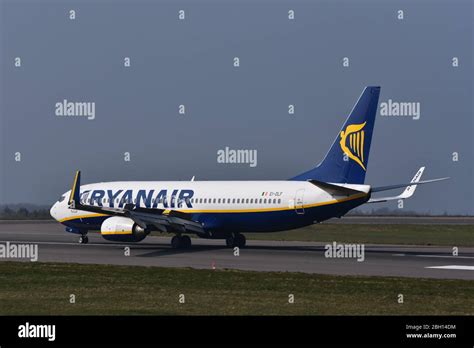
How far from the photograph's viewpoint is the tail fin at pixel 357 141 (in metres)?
43.2

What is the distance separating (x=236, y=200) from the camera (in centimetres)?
4747

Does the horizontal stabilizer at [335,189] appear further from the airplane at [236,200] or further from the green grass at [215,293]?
the green grass at [215,293]

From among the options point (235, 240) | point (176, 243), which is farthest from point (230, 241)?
point (176, 243)

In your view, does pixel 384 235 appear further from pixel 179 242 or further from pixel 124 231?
pixel 124 231

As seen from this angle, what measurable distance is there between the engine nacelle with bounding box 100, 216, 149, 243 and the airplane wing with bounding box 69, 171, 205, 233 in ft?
0.93

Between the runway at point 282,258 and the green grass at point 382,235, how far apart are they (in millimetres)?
6365

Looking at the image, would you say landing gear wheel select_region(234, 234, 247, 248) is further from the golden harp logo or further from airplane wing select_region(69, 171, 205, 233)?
A: the golden harp logo

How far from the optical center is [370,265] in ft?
120

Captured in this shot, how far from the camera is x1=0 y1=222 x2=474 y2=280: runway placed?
34.8 meters

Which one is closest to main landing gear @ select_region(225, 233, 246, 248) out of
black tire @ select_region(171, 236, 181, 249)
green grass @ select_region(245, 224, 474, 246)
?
black tire @ select_region(171, 236, 181, 249)

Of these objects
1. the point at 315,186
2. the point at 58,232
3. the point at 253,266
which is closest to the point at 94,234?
the point at 58,232
